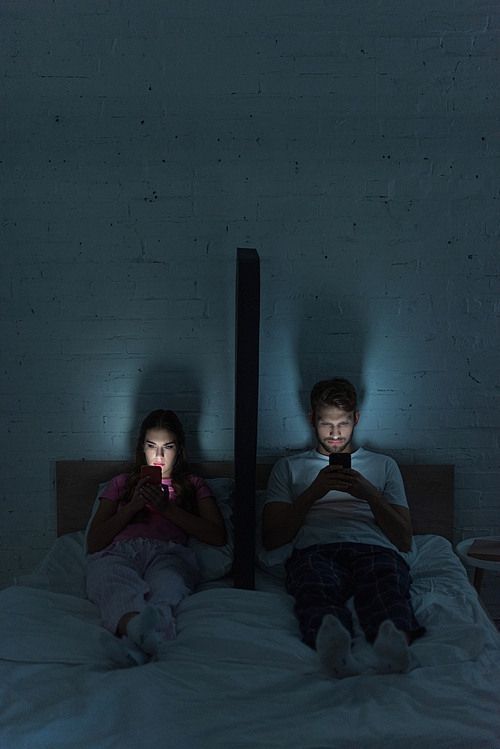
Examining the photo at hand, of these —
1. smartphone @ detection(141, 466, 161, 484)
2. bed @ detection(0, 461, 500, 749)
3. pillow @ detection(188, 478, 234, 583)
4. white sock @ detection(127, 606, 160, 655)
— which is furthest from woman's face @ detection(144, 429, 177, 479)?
white sock @ detection(127, 606, 160, 655)

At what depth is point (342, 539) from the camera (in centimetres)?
184

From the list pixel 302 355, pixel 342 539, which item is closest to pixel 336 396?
pixel 302 355

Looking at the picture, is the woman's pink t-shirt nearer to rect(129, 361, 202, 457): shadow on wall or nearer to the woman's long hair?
the woman's long hair

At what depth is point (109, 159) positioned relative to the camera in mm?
2305

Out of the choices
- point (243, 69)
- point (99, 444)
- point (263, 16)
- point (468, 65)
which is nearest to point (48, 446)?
point (99, 444)

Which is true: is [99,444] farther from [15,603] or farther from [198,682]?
[198,682]

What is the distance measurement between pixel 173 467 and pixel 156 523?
9.6 inches

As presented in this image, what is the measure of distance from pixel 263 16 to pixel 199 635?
246 centimetres

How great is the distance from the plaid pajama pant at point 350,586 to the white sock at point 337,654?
0.16 meters

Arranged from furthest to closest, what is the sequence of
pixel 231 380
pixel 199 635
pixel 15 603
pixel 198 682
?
pixel 231 380
pixel 15 603
pixel 199 635
pixel 198 682

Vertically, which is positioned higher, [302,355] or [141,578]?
[302,355]

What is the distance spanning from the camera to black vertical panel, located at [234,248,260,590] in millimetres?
1617

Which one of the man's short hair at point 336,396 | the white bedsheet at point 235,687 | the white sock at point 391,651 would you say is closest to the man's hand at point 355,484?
the man's short hair at point 336,396

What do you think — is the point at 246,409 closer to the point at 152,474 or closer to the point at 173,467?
the point at 152,474
